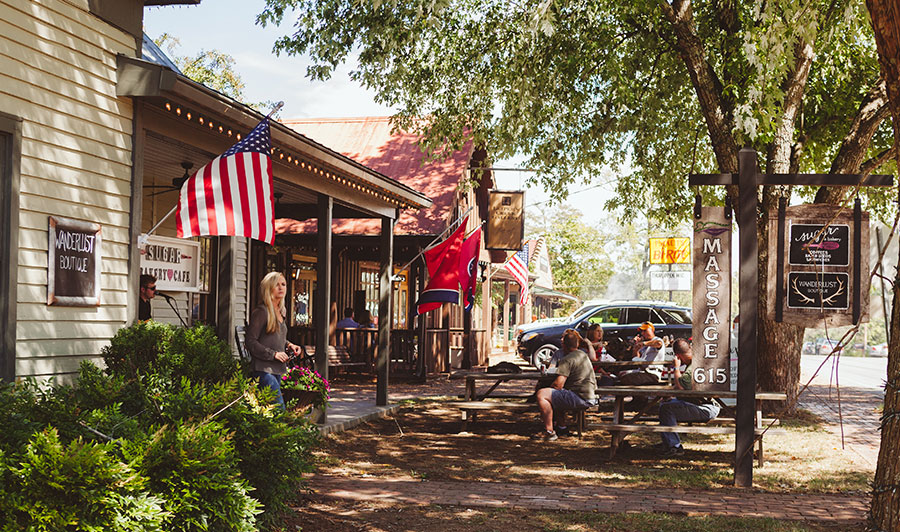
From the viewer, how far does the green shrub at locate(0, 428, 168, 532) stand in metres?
3.93

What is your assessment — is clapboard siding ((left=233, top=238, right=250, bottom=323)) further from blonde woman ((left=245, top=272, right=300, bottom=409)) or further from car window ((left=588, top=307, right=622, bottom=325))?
car window ((left=588, top=307, right=622, bottom=325))

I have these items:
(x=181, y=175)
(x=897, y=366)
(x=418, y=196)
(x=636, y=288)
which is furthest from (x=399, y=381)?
(x=636, y=288)

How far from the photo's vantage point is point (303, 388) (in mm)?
9547

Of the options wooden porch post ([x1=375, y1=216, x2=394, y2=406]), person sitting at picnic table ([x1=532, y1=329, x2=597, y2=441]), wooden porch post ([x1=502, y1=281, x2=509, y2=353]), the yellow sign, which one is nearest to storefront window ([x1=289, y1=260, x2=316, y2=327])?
wooden porch post ([x1=375, y1=216, x2=394, y2=406])

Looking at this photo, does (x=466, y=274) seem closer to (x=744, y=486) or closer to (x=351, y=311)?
(x=351, y=311)

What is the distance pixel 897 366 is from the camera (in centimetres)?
→ 528

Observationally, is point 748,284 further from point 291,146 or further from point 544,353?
point 544,353

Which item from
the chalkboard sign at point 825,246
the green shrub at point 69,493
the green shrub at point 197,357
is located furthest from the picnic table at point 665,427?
the green shrub at point 69,493

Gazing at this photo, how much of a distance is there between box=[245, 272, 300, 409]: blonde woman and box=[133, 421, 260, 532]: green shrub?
12.9 ft

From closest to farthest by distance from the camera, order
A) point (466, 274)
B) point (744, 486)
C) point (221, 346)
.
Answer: point (221, 346) → point (744, 486) → point (466, 274)

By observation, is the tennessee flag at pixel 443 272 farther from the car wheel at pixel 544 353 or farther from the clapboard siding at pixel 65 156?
the car wheel at pixel 544 353

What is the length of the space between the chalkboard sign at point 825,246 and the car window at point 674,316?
1606cm

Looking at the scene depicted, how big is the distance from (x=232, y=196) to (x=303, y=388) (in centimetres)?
286

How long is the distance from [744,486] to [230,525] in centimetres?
563
